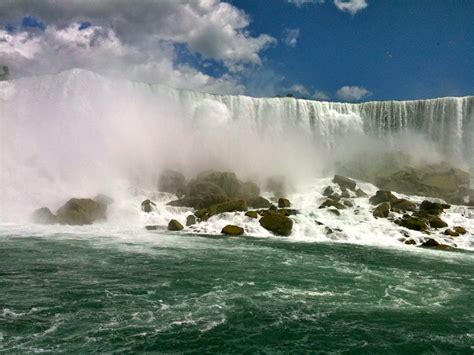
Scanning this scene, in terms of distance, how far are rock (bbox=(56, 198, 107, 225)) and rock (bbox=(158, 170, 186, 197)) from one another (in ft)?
20.0

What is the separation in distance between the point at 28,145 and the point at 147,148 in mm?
8088

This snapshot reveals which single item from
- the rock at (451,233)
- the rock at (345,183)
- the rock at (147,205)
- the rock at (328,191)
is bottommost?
the rock at (451,233)

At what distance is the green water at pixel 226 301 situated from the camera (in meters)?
7.79

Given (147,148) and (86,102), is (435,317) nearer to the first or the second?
(147,148)

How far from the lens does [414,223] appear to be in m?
23.3

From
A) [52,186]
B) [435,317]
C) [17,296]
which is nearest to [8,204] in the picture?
[52,186]

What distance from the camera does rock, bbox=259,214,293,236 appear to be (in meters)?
22.5

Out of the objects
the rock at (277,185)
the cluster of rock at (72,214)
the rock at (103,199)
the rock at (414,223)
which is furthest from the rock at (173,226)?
the rock at (414,223)

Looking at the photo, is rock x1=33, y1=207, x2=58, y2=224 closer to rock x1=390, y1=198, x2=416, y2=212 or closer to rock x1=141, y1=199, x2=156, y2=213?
rock x1=141, y1=199, x2=156, y2=213

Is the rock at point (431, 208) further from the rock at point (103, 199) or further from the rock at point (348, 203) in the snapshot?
the rock at point (103, 199)

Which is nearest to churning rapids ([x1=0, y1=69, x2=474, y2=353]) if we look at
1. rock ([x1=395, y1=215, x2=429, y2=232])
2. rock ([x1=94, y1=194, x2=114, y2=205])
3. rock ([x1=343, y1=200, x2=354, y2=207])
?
rock ([x1=94, y1=194, x2=114, y2=205])

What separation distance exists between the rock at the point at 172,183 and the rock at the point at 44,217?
814 cm

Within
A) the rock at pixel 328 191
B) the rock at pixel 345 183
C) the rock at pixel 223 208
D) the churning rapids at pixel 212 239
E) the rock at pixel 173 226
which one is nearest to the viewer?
the churning rapids at pixel 212 239

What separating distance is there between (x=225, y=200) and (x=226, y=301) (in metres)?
16.9
